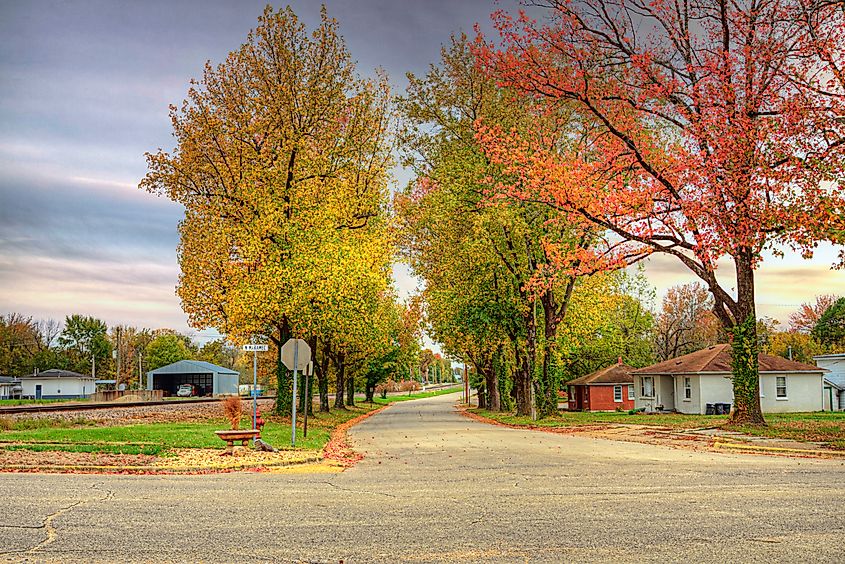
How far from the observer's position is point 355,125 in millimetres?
35438

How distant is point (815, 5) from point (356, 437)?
19.9 m

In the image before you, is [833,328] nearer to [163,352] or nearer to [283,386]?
[283,386]

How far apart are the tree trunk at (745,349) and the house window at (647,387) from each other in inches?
1196

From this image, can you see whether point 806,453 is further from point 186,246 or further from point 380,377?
point 380,377

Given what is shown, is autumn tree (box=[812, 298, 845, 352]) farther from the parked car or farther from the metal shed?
the parked car

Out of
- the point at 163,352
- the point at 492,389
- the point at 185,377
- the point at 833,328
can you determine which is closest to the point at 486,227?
the point at 492,389

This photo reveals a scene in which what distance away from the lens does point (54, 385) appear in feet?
285

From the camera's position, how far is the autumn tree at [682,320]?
7981 cm

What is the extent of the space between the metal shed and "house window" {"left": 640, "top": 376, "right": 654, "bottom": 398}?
59825 mm

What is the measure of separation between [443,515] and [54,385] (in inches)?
3476

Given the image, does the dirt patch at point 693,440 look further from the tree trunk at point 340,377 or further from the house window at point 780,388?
the tree trunk at point 340,377

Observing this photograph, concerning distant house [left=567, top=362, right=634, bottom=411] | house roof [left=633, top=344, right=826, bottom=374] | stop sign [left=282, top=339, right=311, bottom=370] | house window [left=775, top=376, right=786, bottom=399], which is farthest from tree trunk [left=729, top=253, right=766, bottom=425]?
distant house [left=567, top=362, right=634, bottom=411]

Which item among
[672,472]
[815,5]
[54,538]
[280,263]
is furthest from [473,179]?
[54,538]

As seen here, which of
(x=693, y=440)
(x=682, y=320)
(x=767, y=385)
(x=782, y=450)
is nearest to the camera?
(x=782, y=450)
